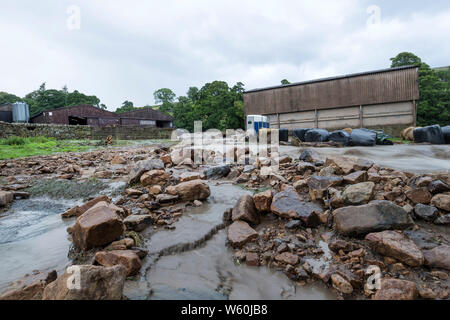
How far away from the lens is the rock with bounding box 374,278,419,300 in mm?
1388

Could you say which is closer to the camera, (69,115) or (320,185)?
(320,185)

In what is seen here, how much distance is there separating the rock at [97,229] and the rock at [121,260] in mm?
212

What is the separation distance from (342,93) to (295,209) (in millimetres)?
18757

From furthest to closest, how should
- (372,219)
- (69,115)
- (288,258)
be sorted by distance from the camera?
(69,115)
(372,219)
(288,258)

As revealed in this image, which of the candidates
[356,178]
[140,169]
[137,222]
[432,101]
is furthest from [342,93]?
[137,222]

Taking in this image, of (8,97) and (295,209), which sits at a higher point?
(8,97)

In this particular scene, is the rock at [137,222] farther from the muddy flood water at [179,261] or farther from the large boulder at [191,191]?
the large boulder at [191,191]

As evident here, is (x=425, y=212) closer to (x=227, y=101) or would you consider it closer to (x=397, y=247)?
(x=397, y=247)

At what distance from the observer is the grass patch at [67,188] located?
3799 mm

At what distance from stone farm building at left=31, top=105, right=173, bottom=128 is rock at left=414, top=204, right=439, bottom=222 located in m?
34.8

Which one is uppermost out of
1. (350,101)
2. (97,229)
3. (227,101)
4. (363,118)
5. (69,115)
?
(227,101)

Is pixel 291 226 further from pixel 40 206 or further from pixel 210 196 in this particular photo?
pixel 40 206

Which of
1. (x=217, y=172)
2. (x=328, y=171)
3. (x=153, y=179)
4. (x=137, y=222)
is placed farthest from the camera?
(x=217, y=172)

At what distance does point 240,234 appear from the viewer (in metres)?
2.17
